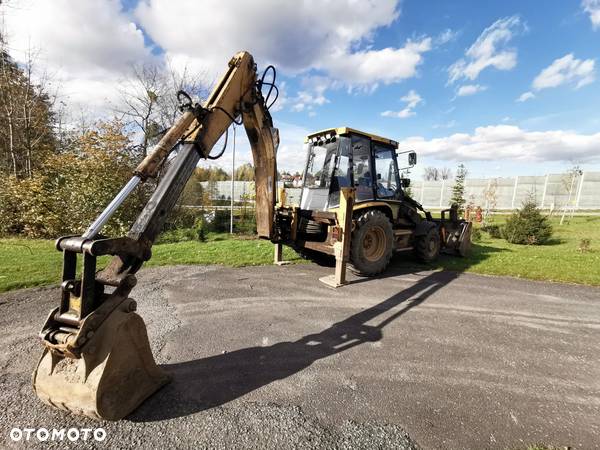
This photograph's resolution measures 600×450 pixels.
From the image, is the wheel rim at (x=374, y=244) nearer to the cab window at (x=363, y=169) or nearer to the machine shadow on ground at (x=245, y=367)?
the cab window at (x=363, y=169)

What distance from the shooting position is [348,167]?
19.5 ft

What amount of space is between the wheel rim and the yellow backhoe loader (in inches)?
0.9

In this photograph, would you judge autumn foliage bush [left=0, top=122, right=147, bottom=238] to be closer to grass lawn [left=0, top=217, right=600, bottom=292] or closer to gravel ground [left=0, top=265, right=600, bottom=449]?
grass lawn [left=0, top=217, right=600, bottom=292]

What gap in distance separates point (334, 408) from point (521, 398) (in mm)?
1603

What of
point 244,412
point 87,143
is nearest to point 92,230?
point 244,412

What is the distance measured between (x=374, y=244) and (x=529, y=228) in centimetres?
846

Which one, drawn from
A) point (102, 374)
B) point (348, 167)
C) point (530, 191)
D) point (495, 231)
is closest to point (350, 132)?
point (348, 167)

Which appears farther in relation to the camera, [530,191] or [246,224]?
[530,191]

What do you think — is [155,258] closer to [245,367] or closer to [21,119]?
[245,367]

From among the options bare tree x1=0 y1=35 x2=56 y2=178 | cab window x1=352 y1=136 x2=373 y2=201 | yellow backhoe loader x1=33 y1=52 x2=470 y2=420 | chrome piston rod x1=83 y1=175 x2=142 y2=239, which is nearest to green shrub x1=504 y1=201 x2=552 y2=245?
yellow backhoe loader x1=33 y1=52 x2=470 y2=420

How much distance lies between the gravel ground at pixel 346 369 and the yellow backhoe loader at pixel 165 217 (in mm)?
313

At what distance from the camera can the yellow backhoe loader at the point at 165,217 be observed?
198 cm

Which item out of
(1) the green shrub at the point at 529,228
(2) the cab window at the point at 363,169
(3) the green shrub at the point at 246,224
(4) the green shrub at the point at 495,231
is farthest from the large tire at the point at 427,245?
(3) the green shrub at the point at 246,224

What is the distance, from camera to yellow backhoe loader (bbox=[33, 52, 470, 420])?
1.98 metres
